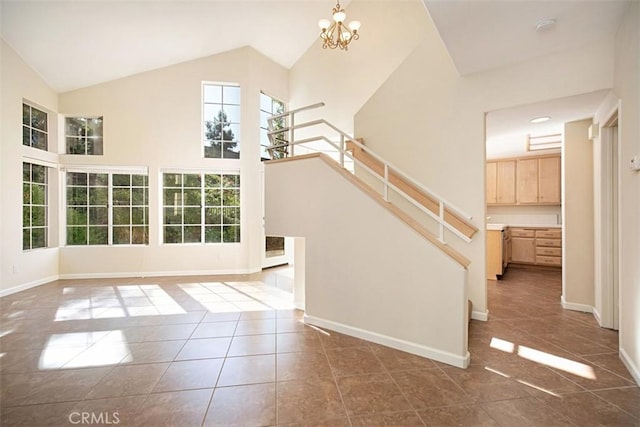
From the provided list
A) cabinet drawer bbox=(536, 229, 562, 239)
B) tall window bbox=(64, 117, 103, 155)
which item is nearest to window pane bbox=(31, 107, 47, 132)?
tall window bbox=(64, 117, 103, 155)

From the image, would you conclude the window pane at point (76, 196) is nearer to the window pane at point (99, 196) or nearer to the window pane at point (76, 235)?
the window pane at point (99, 196)

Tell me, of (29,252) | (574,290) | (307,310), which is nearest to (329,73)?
(307,310)

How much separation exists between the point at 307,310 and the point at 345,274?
74 cm

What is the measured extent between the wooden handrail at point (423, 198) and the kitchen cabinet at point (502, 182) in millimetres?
4160

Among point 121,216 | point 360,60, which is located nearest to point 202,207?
point 121,216

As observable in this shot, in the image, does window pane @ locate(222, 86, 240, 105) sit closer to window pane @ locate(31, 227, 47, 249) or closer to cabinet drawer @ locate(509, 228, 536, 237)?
window pane @ locate(31, 227, 47, 249)

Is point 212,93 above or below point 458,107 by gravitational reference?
above

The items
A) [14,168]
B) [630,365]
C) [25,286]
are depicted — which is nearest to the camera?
[630,365]

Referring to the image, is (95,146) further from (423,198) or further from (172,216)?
(423,198)

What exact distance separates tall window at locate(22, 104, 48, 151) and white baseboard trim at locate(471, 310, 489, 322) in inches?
312

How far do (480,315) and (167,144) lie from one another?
6.64 metres

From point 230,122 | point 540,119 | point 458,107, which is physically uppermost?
point 230,122

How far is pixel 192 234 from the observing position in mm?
6527

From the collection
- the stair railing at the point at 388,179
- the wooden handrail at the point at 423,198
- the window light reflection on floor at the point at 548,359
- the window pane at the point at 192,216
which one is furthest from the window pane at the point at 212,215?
the window light reflection on floor at the point at 548,359
